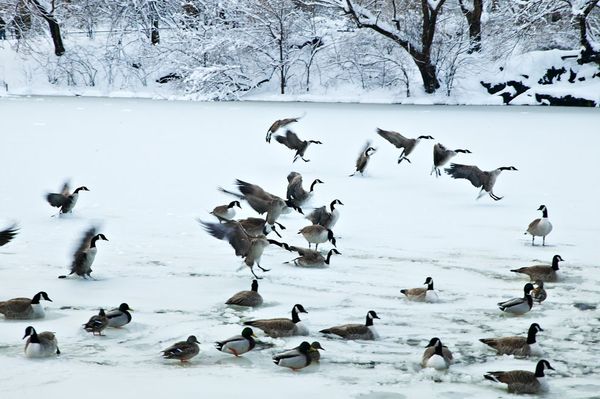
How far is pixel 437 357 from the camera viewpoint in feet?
17.9

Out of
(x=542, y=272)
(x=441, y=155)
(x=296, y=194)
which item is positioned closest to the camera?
(x=542, y=272)

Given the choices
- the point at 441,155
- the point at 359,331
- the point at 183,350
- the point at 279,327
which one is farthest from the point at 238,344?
the point at 441,155

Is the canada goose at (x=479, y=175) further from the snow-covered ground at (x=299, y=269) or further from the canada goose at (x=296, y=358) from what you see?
the canada goose at (x=296, y=358)

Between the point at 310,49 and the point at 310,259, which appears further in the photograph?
the point at 310,49

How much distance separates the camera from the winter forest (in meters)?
32.8

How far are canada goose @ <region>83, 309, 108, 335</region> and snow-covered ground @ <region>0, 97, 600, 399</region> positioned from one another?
7 cm

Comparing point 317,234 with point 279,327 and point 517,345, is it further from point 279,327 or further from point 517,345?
point 517,345

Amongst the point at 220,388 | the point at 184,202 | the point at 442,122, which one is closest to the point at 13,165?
the point at 184,202

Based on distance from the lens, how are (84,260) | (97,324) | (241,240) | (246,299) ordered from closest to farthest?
(97,324), (246,299), (84,260), (241,240)

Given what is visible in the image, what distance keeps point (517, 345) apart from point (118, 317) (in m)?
2.72

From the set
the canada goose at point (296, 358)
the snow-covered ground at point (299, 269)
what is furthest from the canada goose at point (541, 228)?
the canada goose at point (296, 358)

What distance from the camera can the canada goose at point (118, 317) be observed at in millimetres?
6215

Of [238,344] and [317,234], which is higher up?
[317,234]

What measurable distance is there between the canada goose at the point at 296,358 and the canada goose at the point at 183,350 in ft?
1.69
